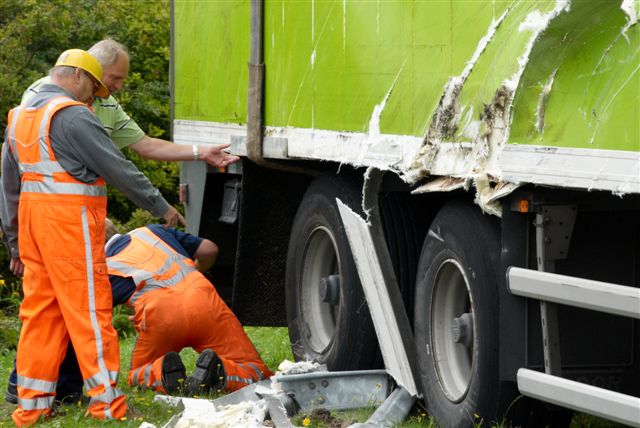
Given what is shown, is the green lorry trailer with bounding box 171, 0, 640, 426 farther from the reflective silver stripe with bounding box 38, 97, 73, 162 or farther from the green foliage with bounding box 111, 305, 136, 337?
the green foliage with bounding box 111, 305, 136, 337

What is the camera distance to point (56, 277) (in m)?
6.05

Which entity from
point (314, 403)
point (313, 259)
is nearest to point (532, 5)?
point (314, 403)

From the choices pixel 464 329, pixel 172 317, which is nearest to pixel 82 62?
pixel 172 317

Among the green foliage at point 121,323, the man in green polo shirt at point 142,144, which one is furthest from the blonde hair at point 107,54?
the green foliage at point 121,323

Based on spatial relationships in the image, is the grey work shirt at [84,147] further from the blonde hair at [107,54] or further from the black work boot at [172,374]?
the black work boot at [172,374]

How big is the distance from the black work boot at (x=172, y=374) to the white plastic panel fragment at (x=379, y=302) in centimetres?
122

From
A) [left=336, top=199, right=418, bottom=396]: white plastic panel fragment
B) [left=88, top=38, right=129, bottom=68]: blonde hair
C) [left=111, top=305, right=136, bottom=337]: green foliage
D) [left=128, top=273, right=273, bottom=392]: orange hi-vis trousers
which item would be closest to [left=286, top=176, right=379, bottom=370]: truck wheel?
[left=336, top=199, right=418, bottom=396]: white plastic panel fragment

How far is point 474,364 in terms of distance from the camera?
5098mm

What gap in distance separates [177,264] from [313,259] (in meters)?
0.77

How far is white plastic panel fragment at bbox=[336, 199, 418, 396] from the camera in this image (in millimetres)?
5906

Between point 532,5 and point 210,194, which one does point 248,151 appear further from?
point 532,5

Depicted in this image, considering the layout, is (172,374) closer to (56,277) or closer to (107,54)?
(56,277)

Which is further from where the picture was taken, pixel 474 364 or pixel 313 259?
pixel 313 259

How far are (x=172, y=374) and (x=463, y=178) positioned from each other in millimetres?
2605
